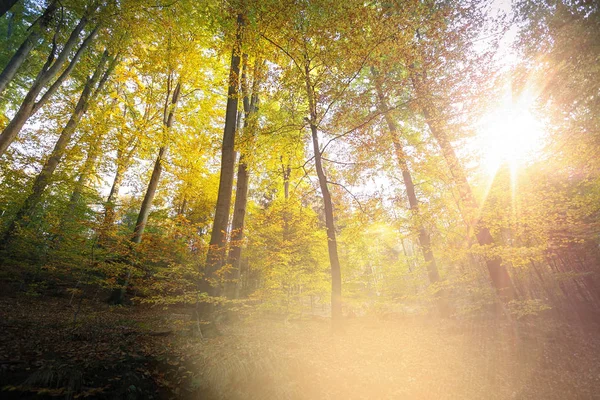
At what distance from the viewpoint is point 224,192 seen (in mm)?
7090

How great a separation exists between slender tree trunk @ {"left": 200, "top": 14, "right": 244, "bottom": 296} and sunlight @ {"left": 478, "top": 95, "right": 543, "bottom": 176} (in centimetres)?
928

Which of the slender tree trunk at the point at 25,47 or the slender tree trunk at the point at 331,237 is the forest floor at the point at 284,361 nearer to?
the slender tree trunk at the point at 331,237

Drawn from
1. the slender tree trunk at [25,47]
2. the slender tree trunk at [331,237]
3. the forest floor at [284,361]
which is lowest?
the forest floor at [284,361]

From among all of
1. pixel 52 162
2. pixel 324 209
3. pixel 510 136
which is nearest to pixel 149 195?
pixel 52 162

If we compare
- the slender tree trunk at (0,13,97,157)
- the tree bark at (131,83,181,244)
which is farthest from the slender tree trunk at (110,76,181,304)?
the slender tree trunk at (0,13,97,157)

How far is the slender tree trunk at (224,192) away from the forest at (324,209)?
0.20 feet

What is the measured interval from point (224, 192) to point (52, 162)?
7.66m

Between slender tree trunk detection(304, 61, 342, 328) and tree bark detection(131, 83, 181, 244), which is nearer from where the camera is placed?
slender tree trunk detection(304, 61, 342, 328)

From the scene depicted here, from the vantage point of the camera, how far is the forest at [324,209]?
15.5ft

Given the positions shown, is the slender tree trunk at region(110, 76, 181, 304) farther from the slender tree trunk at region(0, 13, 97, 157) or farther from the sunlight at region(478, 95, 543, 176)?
the sunlight at region(478, 95, 543, 176)

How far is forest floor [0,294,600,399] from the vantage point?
3049 millimetres

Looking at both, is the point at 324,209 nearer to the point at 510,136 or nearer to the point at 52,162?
the point at 510,136

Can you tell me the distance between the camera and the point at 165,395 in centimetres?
319

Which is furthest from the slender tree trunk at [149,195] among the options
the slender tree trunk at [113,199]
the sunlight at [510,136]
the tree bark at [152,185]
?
the sunlight at [510,136]
